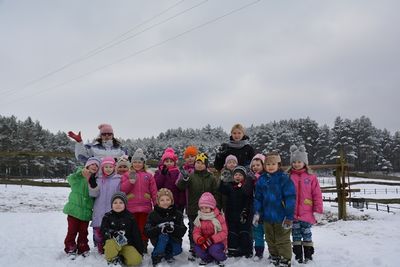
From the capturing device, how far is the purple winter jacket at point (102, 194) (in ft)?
18.4

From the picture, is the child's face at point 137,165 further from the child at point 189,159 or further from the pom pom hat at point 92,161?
the child at point 189,159

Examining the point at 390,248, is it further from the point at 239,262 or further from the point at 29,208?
the point at 29,208

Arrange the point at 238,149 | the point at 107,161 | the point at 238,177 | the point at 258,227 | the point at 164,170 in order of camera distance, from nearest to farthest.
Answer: the point at 258,227 < the point at 238,177 < the point at 107,161 < the point at 164,170 < the point at 238,149

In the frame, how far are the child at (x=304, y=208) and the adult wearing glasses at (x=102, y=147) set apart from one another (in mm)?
2931

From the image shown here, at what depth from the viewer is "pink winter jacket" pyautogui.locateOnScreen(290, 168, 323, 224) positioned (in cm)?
526

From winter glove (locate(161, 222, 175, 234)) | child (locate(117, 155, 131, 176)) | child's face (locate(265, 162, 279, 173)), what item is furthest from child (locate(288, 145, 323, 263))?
child (locate(117, 155, 131, 176))

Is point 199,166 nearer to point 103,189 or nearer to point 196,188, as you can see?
point 196,188

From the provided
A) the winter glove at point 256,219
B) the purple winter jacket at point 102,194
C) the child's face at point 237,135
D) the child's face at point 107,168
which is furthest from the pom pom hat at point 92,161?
the winter glove at point 256,219

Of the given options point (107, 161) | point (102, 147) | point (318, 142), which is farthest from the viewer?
point (318, 142)

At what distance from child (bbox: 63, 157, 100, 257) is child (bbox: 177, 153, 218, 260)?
1.38 m

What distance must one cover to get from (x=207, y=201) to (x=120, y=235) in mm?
1261

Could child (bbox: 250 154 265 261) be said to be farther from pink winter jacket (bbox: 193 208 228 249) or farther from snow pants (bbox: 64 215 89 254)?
snow pants (bbox: 64 215 89 254)

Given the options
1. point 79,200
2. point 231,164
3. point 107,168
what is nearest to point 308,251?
point 231,164

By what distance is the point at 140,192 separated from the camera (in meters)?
5.73
